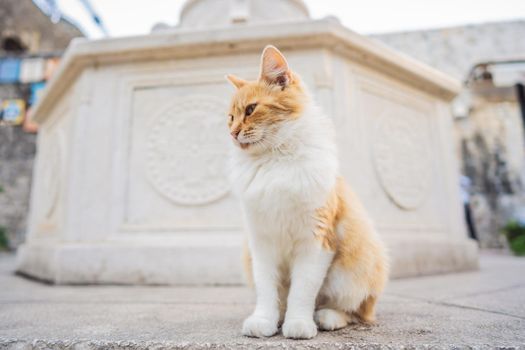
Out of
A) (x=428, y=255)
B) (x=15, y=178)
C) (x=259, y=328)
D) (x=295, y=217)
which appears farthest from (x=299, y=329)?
(x=15, y=178)

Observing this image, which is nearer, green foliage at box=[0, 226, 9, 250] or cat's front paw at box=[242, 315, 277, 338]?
cat's front paw at box=[242, 315, 277, 338]

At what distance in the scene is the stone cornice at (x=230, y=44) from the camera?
9.23 ft

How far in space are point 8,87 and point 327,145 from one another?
13921mm

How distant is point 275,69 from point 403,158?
234 cm

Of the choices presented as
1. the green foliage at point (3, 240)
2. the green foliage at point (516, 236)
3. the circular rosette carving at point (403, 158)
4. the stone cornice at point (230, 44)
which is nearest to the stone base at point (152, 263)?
the circular rosette carving at point (403, 158)

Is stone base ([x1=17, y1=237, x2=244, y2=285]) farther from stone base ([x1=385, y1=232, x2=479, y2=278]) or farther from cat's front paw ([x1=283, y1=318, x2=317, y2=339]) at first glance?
cat's front paw ([x1=283, y1=318, x2=317, y2=339])

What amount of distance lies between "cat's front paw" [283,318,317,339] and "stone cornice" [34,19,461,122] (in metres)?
2.32

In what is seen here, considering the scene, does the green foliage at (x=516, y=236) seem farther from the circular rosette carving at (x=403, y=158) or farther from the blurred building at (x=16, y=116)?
the blurred building at (x=16, y=116)

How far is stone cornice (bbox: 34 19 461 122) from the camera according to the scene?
2.81m

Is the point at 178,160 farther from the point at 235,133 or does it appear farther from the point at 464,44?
the point at 464,44

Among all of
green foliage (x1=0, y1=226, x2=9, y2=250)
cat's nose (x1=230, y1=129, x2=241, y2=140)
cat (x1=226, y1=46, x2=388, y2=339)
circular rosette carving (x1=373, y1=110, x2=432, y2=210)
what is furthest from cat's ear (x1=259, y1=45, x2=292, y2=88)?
green foliage (x1=0, y1=226, x2=9, y2=250)

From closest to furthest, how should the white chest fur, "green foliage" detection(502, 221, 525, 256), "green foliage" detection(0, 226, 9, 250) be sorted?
the white chest fur < "green foliage" detection(502, 221, 525, 256) < "green foliage" detection(0, 226, 9, 250)

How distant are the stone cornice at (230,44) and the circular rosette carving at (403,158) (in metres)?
0.56

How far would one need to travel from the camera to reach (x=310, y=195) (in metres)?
1.20
